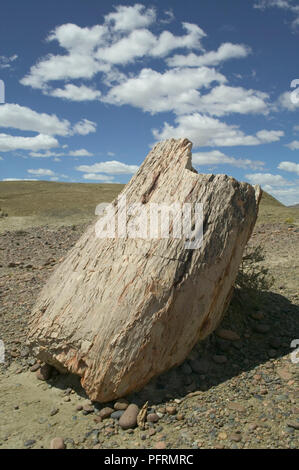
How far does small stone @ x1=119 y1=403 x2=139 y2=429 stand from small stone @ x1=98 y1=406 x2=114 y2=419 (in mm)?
182

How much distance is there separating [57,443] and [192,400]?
1385 millimetres

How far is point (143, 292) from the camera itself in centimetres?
413

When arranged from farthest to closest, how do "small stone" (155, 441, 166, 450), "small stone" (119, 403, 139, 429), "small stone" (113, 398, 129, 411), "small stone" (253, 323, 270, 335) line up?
"small stone" (253, 323, 270, 335) → "small stone" (113, 398, 129, 411) → "small stone" (119, 403, 139, 429) → "small stone" (155, 441, 166, 450)

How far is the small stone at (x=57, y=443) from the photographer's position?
3.55 metres

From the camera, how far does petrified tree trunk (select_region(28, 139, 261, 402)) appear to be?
13.3ft

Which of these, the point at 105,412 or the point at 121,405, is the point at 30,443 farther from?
the point at 121,405

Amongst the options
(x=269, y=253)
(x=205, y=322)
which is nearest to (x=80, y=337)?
(x=205, y=322)

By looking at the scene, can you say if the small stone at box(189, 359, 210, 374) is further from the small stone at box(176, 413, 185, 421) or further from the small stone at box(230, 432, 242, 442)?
the small stone at box(230, 432, 242, 442)

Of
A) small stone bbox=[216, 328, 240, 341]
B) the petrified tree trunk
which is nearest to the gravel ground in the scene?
small stone bbox=[216, 328, 240, 341]

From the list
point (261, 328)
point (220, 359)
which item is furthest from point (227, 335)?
point (261, 328)

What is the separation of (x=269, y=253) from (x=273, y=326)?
4.75 metres

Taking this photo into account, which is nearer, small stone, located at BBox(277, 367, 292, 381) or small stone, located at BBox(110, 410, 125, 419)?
small stone, located at BBox(110, 410, 125, 419)

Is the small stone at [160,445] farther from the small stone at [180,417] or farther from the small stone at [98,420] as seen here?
the small stone at [98,420]

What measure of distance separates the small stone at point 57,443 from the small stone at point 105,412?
47cm
